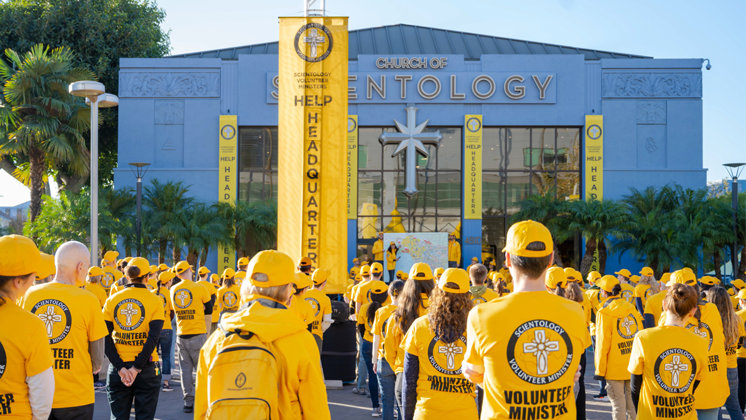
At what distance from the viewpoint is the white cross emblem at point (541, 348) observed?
9.87 ft

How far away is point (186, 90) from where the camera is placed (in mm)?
27531

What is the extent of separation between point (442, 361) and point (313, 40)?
35.9ft

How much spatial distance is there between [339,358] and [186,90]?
66.9 feet

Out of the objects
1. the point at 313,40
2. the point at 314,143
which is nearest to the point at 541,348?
the point at 314,143

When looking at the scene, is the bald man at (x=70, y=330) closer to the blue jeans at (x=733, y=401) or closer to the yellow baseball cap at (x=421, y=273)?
the yellow baseball cap at (x=421, y=273)

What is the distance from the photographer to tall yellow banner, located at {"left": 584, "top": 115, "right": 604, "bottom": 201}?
26734mm

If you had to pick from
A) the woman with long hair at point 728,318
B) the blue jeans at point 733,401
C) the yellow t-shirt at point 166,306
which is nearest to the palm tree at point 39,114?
the yellow t-shirt at point 166,306

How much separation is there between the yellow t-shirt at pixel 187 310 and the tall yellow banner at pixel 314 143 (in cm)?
483

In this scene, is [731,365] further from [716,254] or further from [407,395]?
[716,254]

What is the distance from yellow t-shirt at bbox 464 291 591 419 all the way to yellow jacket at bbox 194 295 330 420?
85 centimetres

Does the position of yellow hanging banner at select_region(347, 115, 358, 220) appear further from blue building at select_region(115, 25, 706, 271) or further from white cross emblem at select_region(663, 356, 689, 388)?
white cross emblem at select_region(663, 356, 689, 388)

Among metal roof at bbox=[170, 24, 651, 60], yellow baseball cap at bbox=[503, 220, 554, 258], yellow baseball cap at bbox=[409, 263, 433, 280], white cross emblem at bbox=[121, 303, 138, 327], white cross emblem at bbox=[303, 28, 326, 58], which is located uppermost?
metal roof at bbox=[170, 24, 651, 60]

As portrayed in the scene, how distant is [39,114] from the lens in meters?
20.6

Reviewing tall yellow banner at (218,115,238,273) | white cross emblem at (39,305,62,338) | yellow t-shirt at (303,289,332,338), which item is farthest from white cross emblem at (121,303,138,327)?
tall yellow banner at (218,115,238,273)
